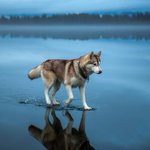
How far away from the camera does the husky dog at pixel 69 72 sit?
38.0 ft

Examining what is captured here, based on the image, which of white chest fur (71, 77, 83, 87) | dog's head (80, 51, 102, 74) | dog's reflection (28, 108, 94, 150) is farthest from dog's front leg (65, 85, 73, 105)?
dog's reflection (28, 108, 94, 150)

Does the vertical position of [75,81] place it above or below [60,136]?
above

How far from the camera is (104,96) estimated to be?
1412 centimetres

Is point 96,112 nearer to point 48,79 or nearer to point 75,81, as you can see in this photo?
point 75,81

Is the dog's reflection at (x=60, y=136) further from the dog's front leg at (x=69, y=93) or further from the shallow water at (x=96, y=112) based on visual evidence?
the dog's front leg at (x=69, y=93)

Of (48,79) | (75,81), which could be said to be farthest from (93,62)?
(48,79)

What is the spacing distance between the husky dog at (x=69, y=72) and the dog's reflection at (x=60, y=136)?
3.82 feet

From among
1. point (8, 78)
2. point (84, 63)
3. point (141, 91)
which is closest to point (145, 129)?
point (84, 63)

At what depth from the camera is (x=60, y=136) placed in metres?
9.59

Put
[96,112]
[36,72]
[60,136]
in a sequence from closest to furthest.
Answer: [60,136] → [96,112] → [36,72]

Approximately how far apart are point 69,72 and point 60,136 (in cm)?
270

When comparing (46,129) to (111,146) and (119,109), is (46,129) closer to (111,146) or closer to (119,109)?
(111,146)

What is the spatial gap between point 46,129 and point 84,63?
2106 mm

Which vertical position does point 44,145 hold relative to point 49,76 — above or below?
below
